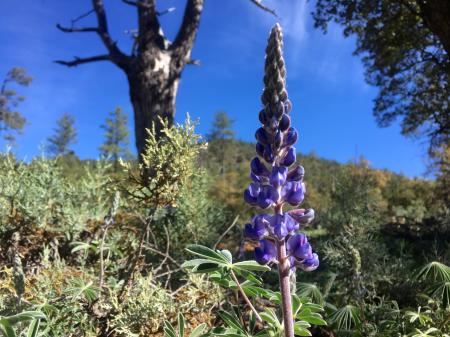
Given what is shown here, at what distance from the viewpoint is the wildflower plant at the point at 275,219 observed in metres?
1.51

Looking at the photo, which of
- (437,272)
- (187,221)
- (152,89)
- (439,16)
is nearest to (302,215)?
(437,272)

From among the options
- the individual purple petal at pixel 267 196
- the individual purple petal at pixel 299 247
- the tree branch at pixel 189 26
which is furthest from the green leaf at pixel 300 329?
the tree branch at pixel 189 26

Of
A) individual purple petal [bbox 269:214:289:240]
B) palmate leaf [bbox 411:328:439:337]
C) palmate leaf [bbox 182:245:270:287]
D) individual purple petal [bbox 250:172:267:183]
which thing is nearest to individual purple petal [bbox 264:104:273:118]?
individual purple petal [bbox 250:172:267:183]

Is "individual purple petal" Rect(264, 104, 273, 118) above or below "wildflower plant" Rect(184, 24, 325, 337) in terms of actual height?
above

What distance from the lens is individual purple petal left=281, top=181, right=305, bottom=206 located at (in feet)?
5.13

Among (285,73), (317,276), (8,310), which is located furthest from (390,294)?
(8,310)

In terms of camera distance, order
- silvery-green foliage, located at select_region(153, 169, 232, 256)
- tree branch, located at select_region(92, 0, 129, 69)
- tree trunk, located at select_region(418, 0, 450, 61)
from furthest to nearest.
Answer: tree branch, located at select_region(92, 0, 129, 69) < tree trunk, located at select_region(418, 0, 450, 61) < silvery-green foliage, located at select_region(153, 169, 232, 256)

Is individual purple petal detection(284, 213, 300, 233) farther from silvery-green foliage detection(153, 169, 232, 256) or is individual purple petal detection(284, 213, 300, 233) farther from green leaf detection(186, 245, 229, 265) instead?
silvery-green foliage detection(153, 169, 232, 256)

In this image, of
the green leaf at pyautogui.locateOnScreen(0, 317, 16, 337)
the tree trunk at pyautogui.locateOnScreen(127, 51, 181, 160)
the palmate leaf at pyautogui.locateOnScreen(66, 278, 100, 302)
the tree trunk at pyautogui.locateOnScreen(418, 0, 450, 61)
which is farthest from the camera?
the tree trunk at pyautogui.locateOnScreen(418, 0, 450, 61)

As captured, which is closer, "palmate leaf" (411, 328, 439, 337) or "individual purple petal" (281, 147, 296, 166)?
"individual purple petal" (281, 147, 296, 166)

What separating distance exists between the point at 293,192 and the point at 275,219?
13 cm

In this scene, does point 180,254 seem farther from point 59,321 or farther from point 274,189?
point 274,189

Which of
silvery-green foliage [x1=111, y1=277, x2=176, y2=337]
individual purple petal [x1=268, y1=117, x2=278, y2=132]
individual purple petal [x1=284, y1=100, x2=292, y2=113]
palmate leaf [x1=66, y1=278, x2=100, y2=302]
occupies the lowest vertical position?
silvery-green foliage [x1=111, y1=277, x2=176, y2=337]

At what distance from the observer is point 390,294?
2945 millimetres
